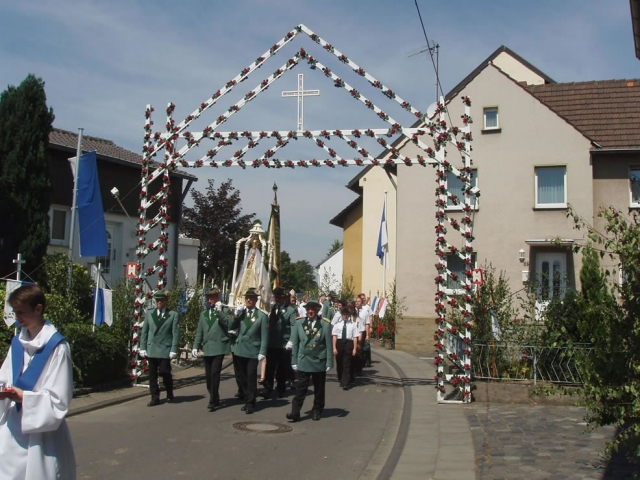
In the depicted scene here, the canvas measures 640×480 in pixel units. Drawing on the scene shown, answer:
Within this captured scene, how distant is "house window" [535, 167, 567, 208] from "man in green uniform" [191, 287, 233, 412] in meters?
15.3

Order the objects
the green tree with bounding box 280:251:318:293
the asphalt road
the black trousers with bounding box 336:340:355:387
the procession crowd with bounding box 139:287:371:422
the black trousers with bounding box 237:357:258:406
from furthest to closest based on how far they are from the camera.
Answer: the green tree with bounding box 280:251:318:293 → the black trousers with bounding box 336:340:355:387 → the black trousers with bounding box 237:357:258:406 → the procession crowd with bounding box 139:287:371:422 → the asphalt road

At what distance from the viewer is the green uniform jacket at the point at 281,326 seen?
13.6 m

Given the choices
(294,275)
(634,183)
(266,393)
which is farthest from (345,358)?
(294,275)

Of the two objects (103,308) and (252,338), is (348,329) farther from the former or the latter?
(103,308)

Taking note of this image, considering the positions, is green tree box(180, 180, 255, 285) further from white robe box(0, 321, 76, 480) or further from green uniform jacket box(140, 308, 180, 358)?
white robe box(0, 321, 76, 480)

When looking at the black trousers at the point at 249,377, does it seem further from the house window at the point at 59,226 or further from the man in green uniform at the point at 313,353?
the house window at the point at 59,226

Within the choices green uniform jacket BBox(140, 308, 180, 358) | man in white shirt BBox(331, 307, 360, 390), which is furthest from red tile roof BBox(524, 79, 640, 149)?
green uniform jacket BBox(140, 308, 180, 358)

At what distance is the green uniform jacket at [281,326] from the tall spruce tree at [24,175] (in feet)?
25.4

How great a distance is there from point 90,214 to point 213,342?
5.28 metres

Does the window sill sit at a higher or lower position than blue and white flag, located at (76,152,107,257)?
higher

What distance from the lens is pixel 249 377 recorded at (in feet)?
→ 37.7

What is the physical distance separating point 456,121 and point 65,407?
879 inches

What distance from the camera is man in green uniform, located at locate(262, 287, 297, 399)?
13.6m

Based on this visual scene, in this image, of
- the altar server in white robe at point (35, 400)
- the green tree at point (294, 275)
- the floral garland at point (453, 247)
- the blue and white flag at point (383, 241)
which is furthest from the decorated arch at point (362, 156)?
the green tree at point (294, 275)
